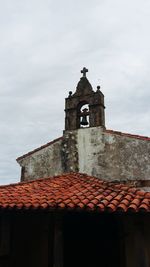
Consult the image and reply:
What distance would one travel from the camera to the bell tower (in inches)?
487

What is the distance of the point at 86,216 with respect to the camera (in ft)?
26.6

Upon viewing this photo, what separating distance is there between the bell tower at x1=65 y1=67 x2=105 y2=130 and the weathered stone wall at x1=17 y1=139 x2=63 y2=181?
948mm

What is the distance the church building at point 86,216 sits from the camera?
6.57 metres

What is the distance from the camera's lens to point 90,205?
6305mm

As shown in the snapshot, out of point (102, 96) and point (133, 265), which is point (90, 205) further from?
point (102, 96)

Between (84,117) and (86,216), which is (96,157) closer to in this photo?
(84,117)

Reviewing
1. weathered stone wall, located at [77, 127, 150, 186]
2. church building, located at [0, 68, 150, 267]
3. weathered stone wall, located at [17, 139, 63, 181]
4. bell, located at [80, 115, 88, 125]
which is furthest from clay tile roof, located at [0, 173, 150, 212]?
bell, located at [80, 115, 88, 125]

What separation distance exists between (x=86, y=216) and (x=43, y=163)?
4.85 m

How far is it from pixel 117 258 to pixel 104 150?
4.73 m

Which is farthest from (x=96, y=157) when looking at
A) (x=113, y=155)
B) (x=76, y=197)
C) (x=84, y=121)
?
(x=76, y=197)

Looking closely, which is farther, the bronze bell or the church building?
the bronze bell

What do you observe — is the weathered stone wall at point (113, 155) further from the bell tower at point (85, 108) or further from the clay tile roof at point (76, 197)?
the clay tile roof at point (76, 197)

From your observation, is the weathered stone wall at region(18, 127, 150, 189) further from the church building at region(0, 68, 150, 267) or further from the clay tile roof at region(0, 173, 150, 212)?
the clay tile roof at region(0, 173, 150, 212)

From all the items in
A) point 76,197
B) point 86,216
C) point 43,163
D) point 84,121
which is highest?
point 84,121
